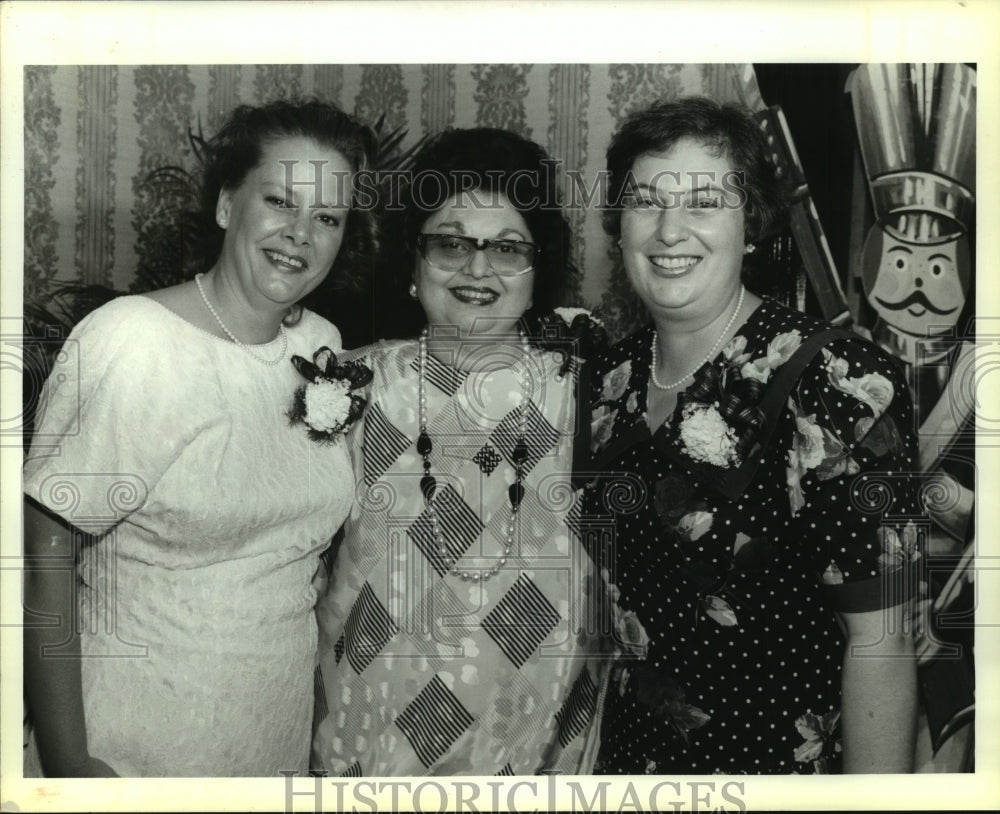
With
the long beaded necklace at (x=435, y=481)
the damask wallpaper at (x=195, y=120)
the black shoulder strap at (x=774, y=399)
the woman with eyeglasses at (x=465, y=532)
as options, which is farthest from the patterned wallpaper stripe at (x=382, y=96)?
the black shoulder strap at (x=774, y=399)

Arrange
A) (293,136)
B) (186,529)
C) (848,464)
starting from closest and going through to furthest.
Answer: (848,464) → (186,529) → (293,136)

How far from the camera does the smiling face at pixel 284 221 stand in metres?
2.02

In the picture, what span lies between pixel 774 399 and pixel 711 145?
563 mm

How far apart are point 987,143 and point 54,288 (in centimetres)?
213

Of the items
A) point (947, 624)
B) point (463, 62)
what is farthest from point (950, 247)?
point (463, 62)

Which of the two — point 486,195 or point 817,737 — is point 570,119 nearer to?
point 486,195

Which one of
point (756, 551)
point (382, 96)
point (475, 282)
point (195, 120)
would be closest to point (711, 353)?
point (756, 551)

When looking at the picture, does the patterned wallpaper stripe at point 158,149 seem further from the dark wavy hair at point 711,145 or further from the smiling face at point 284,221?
the dark wavy hair at point 711,145

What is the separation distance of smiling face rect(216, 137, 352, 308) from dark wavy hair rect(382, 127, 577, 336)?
0.47 feet

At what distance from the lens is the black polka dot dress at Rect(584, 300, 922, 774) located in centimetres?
185

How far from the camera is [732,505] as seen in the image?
1.90 meters

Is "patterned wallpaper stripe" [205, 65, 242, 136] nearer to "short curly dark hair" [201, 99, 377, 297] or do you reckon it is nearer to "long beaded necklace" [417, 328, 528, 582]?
"short curly dark hair" [201, 99, 377, 297]

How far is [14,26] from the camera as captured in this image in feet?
6.85

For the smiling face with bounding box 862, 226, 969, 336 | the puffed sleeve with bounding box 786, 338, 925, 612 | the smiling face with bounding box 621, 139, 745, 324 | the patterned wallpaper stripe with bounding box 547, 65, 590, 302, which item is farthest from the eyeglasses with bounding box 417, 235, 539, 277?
the smiling face with bounding box 862, 226, 969, 336
